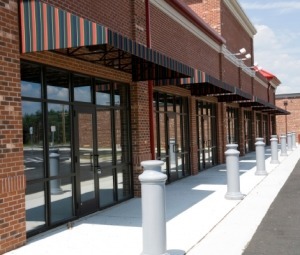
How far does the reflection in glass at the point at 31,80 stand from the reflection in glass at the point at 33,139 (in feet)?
0.59

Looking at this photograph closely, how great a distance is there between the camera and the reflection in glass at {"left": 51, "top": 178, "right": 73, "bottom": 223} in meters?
7.93

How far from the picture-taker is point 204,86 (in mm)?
14648

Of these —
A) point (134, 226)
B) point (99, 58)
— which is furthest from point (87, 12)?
point (134, 226)

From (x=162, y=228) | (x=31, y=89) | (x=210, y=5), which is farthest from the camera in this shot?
(x=210, y=5)

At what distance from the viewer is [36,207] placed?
25.4ft

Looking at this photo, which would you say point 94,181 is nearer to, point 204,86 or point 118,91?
point 118,91

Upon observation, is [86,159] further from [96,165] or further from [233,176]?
[233,176]

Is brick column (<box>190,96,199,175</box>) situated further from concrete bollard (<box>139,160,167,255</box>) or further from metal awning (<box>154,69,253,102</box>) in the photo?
concrete bollard (<box>139,160,167,255</box>)

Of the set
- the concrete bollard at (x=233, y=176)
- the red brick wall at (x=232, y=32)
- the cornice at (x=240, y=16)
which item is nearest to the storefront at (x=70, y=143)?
the concrete bollard at (x=233, y=176)

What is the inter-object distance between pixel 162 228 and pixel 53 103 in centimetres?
356

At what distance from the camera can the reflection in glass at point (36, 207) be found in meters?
7.30

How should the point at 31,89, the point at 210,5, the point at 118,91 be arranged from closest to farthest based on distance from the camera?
the point at 31,89, the point at 118,91, the point at 210,5

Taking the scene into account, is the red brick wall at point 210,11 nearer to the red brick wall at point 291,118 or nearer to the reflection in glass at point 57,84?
the reflection in glass at point 57,84

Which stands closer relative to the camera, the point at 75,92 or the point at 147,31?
Result: the point at 75,92
